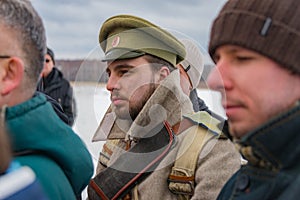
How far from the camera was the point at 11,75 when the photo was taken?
4.65ft

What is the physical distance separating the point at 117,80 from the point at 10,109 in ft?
2.81

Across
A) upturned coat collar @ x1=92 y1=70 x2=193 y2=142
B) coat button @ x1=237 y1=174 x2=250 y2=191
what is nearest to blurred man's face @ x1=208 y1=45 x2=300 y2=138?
coat button @ x1=237 y1=174 x2=250 y2=191

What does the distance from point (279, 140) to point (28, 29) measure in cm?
80

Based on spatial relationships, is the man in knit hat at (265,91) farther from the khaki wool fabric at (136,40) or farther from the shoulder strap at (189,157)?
the khaki wool fabric at (136,40)

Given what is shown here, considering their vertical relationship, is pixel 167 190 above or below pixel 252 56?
below

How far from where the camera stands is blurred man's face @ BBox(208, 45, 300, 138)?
122 cm

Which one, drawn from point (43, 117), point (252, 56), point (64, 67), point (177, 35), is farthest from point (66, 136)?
point (64, 67)

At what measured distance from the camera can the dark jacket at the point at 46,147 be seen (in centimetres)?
134

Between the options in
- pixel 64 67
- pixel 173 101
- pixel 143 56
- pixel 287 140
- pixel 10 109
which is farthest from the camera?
pixel 64 67

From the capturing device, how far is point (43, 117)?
1.41 m

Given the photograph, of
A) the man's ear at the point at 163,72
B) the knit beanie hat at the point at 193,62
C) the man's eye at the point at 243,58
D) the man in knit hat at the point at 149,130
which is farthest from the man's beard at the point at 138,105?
the man's eye at the point at 243,58

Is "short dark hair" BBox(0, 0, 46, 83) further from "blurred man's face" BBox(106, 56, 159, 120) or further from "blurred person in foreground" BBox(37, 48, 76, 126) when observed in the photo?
"blurred person in foreground" BBox(37, 48, 76, 126)

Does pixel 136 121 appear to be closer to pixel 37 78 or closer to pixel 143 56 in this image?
pixel 143 56

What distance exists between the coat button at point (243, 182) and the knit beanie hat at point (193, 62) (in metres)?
1.25
